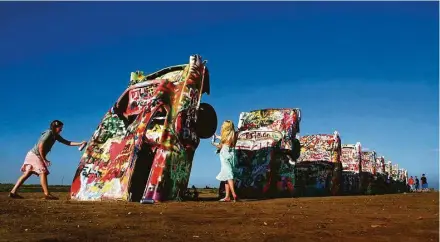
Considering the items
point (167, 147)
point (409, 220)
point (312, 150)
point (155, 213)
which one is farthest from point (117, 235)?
point (312, 150)

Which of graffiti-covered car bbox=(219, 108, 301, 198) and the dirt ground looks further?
graffiti-covered car bbox=(219, 108, 301, 198)

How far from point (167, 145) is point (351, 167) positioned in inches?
708

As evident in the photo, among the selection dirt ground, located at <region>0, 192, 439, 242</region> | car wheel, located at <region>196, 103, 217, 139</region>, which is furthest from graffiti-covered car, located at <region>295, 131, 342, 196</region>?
dirt ground, located at <region>0, 192, 439, 242</region>

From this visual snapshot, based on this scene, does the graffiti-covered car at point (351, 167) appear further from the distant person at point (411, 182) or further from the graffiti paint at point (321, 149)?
the distant person at point (411, 182)

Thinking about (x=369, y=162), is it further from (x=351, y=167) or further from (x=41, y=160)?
(x=41, y=160)

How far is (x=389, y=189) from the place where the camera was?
110 feet

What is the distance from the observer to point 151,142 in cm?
967

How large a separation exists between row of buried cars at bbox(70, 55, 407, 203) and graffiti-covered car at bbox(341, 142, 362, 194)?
903cm

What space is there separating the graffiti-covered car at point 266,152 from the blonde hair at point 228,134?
2.86 m

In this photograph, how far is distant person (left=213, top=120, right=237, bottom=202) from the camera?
1070 cm

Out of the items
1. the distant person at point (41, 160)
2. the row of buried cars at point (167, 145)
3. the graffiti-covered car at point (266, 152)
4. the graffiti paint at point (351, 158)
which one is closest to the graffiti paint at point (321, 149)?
the graffiti paint at point (351, 158)

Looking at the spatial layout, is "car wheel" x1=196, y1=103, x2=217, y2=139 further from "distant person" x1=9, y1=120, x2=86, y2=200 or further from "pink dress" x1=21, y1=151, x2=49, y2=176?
"pink dress" x1=21, y1=151, x2=49, y2=176

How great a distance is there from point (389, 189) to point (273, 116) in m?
22.0

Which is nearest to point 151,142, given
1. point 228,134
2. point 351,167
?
point 228,134
